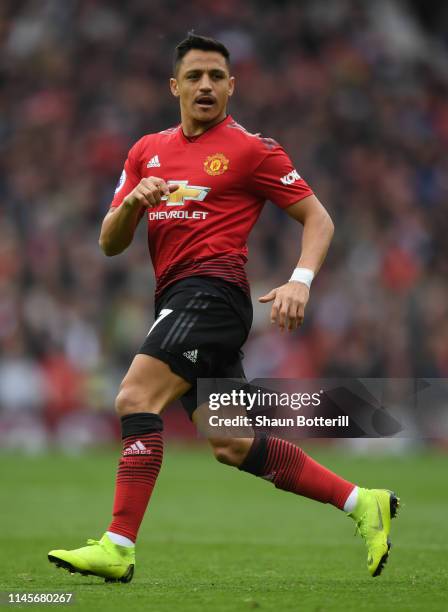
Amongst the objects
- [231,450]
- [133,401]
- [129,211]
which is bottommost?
[231,450]

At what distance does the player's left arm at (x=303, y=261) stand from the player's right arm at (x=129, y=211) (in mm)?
619

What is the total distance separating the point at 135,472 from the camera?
5.53 m

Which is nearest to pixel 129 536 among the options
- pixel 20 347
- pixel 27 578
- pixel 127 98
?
pixel 27 578

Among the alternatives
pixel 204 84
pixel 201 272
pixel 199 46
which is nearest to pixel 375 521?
pixel 201 272

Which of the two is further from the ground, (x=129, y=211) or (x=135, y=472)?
(x=129, y=211)

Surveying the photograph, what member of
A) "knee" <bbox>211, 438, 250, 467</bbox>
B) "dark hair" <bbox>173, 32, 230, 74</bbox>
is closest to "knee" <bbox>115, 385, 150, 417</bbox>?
"knee" <bbox>211, 438, 250, 467</bbox>

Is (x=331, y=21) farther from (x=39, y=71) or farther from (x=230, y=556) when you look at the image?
(x=230, y=556)

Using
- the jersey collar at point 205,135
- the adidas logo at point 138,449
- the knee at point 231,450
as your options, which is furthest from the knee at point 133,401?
the jersey collar at point 205,135

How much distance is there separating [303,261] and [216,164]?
62cm

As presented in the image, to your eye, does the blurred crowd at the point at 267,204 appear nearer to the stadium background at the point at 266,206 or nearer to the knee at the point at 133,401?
the stadium background at the point at 266,206

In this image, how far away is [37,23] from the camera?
21.3 metres

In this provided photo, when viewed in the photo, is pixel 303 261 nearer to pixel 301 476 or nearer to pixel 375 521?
pixel 301 476

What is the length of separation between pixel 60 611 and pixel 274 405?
1.53 meters

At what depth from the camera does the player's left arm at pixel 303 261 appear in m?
5.36
